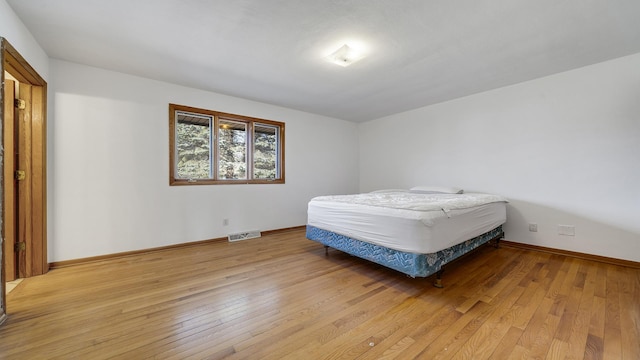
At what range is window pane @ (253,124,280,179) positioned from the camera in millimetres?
4285

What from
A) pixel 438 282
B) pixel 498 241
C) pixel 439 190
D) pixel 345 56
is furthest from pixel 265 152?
pixel 498 241

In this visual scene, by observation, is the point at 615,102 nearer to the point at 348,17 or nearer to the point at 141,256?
the point at 348,17

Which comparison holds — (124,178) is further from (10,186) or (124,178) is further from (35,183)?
(10,186)

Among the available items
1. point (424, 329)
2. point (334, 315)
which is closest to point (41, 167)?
point (334, 315)

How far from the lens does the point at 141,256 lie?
300 cm

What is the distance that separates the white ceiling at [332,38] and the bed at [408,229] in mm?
1613

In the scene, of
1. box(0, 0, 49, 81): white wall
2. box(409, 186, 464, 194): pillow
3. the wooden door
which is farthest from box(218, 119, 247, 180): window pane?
box(409, 186, 464, 194): pillow

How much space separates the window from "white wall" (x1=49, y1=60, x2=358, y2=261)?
0.12 meters

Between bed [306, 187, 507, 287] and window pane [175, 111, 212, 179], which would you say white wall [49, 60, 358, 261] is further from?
bed [306, 187, 507, 287]

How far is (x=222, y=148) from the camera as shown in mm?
3895

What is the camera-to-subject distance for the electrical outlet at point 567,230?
2.96 metres

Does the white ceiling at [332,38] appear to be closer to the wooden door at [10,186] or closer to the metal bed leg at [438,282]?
the wooden door at [10,186]

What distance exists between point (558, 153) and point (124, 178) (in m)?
5.65

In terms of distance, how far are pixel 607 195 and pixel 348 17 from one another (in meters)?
3.59
